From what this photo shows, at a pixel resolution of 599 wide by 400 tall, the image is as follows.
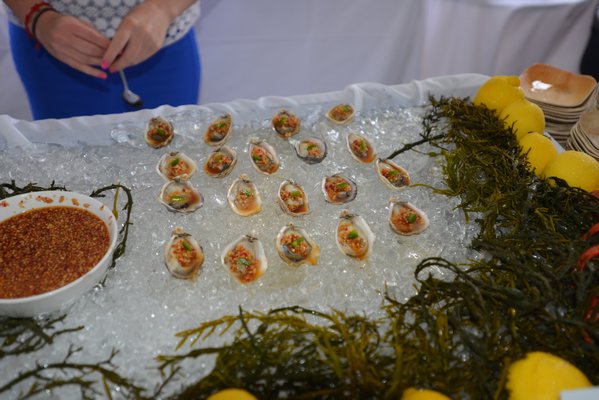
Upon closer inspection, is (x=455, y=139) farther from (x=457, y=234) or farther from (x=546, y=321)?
(x=546, y=321)

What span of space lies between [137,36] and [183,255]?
36.1 inches

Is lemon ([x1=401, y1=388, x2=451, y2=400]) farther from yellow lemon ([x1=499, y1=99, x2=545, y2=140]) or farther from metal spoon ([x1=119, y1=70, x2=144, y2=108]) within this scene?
metal spoon ([x1=119, y1=70, x2=144, y2=108])

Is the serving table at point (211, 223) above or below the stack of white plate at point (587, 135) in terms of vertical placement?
below

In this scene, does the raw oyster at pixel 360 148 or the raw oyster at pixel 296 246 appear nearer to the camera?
the raw oyster at pixel 296 246

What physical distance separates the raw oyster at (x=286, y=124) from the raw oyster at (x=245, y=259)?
19.3 inches

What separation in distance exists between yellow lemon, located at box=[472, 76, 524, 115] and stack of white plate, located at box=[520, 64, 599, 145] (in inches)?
8.9

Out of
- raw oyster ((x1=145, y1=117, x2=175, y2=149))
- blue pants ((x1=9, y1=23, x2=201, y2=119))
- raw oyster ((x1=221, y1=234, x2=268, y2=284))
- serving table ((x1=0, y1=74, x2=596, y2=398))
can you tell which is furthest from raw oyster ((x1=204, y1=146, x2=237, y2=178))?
blue pants ((x1=9, y1=23, x2=201, y2=119))

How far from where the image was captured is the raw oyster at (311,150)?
149cm

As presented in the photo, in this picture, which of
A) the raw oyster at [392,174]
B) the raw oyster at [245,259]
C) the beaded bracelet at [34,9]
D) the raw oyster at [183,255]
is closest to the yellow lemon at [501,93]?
the raw oyster at [392,174]

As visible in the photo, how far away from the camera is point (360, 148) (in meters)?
1.52

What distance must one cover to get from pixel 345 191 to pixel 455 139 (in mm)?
478

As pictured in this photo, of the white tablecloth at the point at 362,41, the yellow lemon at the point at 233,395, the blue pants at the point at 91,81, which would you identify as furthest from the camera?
the white tablecloth at the point at 362,41

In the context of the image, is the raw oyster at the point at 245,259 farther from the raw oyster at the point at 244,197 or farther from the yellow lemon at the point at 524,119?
the yellow lemon at the point at 524,119

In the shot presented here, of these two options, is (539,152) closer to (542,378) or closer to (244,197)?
(542,378)
